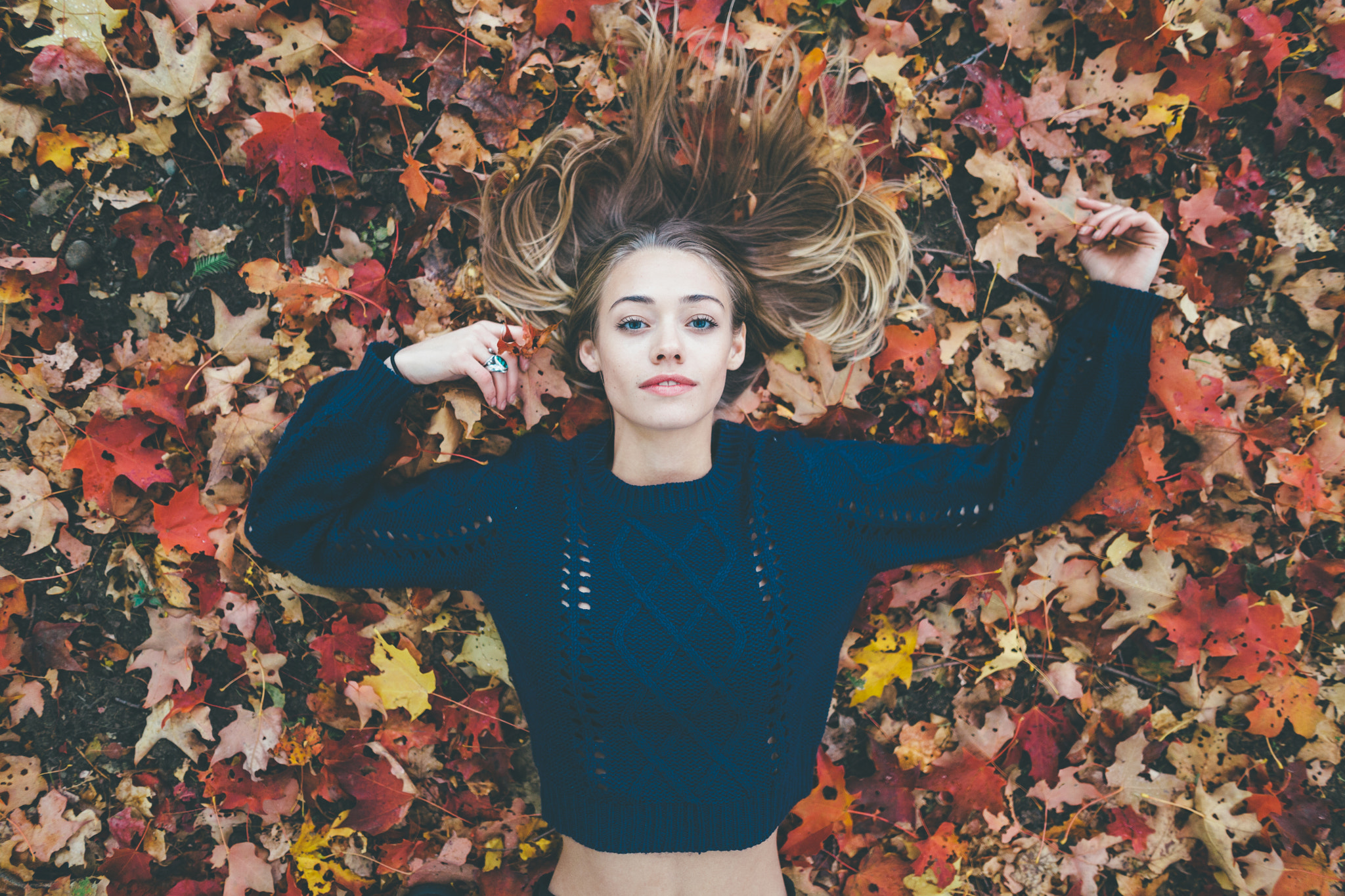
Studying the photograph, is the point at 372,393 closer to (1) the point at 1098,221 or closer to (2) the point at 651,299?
(2) the point at 651,299

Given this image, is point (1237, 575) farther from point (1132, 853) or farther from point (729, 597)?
point (729, 597)

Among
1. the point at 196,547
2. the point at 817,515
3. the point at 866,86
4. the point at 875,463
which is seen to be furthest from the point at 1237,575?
the point at 196,547

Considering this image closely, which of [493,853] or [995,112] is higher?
[995,112]

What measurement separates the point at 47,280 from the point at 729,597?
269 centimetres

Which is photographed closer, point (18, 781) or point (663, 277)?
point (663, 277)

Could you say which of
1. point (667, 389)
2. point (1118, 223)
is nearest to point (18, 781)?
point (667, 389)

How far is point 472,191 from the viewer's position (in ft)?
8.38

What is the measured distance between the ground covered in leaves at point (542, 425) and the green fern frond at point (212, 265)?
0.02 metres

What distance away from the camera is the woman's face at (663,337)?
2051mm

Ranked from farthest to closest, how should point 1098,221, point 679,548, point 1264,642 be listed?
point 1264,642 → point 1098,221 → point 679,548

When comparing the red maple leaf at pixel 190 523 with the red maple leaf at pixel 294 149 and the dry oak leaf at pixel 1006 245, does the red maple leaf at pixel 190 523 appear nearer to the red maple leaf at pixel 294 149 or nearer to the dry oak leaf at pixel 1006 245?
the red maple leaf at pixel 294 149

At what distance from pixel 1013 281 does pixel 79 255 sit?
3472 mm

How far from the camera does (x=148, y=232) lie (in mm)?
2523

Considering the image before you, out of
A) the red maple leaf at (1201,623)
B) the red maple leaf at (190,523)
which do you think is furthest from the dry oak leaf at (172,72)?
the red maple leaf at (1201,623)
